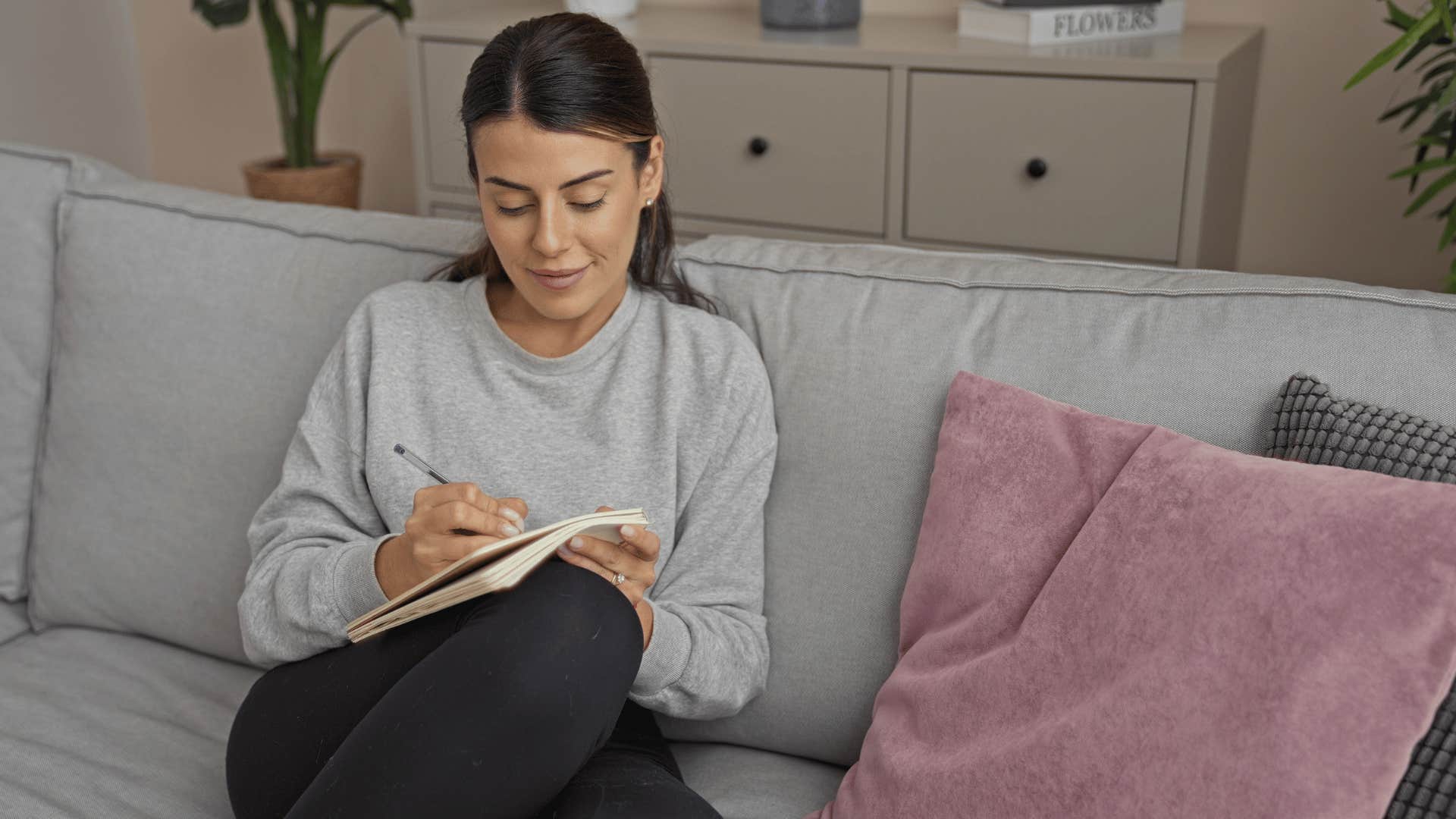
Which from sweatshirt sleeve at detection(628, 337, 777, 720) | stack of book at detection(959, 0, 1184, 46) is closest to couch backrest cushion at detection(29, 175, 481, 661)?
sweatshirt sleeve at detection(628, 337, 777, 720)

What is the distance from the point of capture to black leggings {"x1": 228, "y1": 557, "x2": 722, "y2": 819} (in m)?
0.96

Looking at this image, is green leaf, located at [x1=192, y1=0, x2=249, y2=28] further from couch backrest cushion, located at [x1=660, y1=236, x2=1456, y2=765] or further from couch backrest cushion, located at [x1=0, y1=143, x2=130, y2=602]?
couch backrest cushion, located at [x1=660, y1=236, x2=1456, y2=765]

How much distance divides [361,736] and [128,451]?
2.12 ft

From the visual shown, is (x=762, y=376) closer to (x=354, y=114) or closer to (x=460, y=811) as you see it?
(x=460, y=811)

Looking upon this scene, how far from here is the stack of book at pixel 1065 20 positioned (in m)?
2.16

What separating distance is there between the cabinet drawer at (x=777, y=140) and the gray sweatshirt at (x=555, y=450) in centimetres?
109

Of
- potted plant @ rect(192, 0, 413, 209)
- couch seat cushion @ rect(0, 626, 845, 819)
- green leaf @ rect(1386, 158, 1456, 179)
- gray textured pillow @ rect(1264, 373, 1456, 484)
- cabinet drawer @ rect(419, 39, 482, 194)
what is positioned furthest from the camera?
potted plant @ rect(192, 0, 413, 209)

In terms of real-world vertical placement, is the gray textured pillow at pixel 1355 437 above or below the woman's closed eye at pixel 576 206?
below

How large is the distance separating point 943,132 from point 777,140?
1.00ft

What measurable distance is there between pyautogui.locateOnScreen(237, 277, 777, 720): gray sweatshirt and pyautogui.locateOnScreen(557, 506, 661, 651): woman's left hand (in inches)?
2.5

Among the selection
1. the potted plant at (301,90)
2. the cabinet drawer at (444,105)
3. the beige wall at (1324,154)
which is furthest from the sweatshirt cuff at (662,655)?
the potted plant at (301,90)

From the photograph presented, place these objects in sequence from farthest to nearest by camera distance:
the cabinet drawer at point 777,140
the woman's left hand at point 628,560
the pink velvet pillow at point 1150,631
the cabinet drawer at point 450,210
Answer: the cabinet drawer at point 450,210 < the cabinet drawer at point 777,140 < the woman's left hand at point 628,560 < the pink velvet pillow at point 1150,631

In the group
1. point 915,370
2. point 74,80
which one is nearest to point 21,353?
point 915,370

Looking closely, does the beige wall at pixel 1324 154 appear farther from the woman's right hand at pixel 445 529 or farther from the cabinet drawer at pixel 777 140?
the woman's right hand at pixel 445 529
